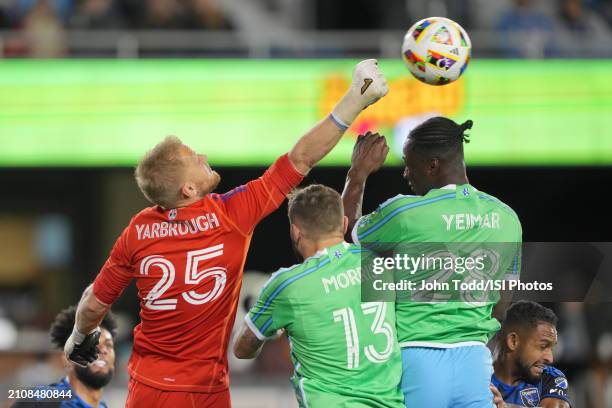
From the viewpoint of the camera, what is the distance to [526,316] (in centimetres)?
613

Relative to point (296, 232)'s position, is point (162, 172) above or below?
above

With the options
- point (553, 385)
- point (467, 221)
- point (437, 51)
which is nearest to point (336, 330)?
point (467, 221)

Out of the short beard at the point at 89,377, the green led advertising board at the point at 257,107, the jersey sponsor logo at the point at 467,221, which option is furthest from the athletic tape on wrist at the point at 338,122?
the green led advertising board at the point at 257,107

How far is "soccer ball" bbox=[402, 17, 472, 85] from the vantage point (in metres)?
6.46

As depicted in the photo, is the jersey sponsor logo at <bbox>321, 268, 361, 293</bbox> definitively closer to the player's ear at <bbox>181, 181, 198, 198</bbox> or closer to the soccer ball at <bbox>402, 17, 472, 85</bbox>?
the player's ear at <bbox>181, 181, 198, 198</bbox>

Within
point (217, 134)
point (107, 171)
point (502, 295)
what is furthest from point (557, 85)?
point (502, 295)

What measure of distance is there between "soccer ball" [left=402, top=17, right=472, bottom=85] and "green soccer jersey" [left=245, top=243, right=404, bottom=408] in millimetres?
1546

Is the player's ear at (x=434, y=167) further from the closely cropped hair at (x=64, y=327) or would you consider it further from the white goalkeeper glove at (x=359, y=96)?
the closely cropped hair at (x=64, y=327)

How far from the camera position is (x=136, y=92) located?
1516 cm

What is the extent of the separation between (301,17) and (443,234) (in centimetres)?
1175

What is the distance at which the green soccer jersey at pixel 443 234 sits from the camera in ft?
18.3

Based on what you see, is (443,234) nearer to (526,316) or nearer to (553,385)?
(526,316)

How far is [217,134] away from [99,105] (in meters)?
1.63

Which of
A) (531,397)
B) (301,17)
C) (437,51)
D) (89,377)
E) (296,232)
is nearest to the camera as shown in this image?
(296,232)
